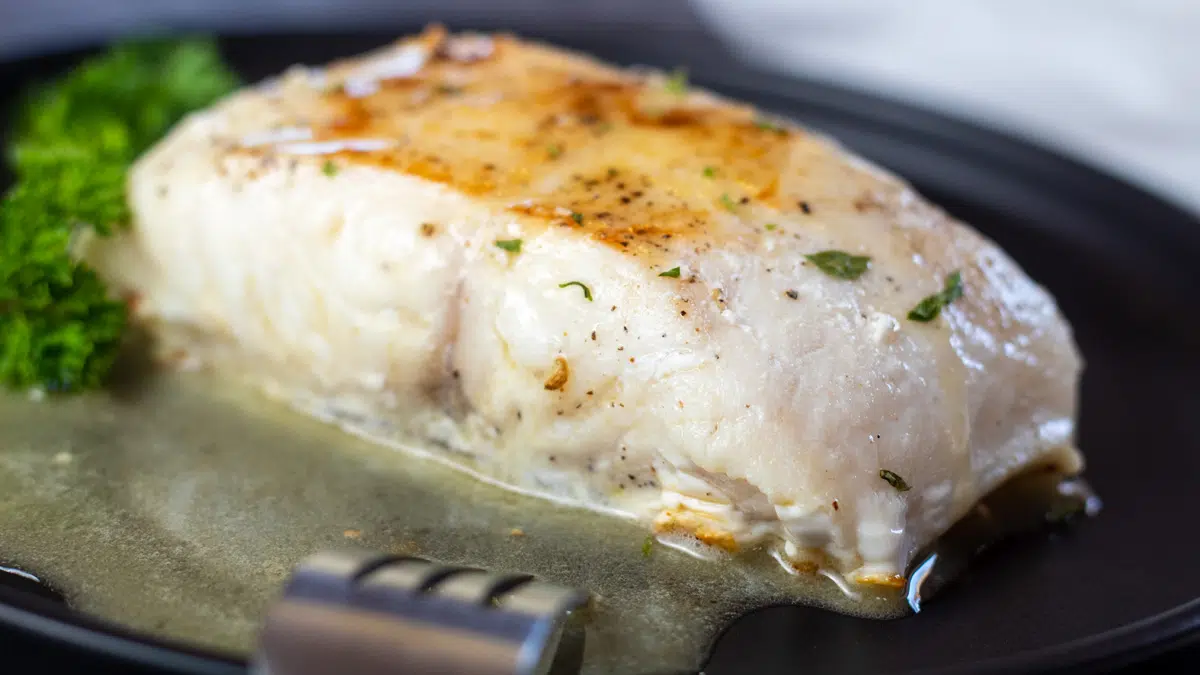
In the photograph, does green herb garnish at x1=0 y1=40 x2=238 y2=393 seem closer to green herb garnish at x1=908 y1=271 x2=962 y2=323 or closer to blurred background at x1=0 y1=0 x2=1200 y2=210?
blurred background at x1=0 y1=0 x2=1200 y2=210

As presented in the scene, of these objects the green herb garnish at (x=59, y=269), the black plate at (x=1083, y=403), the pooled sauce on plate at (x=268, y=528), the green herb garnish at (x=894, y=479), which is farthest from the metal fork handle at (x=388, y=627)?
the green herb garnish at (x=59, y=269)

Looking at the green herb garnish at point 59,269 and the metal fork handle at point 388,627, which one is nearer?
the metal fork handle at point 388,627

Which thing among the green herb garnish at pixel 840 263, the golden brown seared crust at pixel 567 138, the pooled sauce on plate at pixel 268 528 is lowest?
the pooled sauce on plate at pixel 268 528

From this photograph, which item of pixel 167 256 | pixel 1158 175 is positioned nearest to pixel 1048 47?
A: pixel 1158 175

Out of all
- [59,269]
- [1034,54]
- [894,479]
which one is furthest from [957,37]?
[59,269]

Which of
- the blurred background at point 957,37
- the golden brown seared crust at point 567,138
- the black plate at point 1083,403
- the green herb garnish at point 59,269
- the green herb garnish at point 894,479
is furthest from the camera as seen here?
the blurred background at point 957,37

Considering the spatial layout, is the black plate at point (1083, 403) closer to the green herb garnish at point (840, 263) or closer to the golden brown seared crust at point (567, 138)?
the green herb garnish at point (840, 263)

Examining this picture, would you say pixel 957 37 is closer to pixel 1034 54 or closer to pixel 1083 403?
pixel 1034 54
